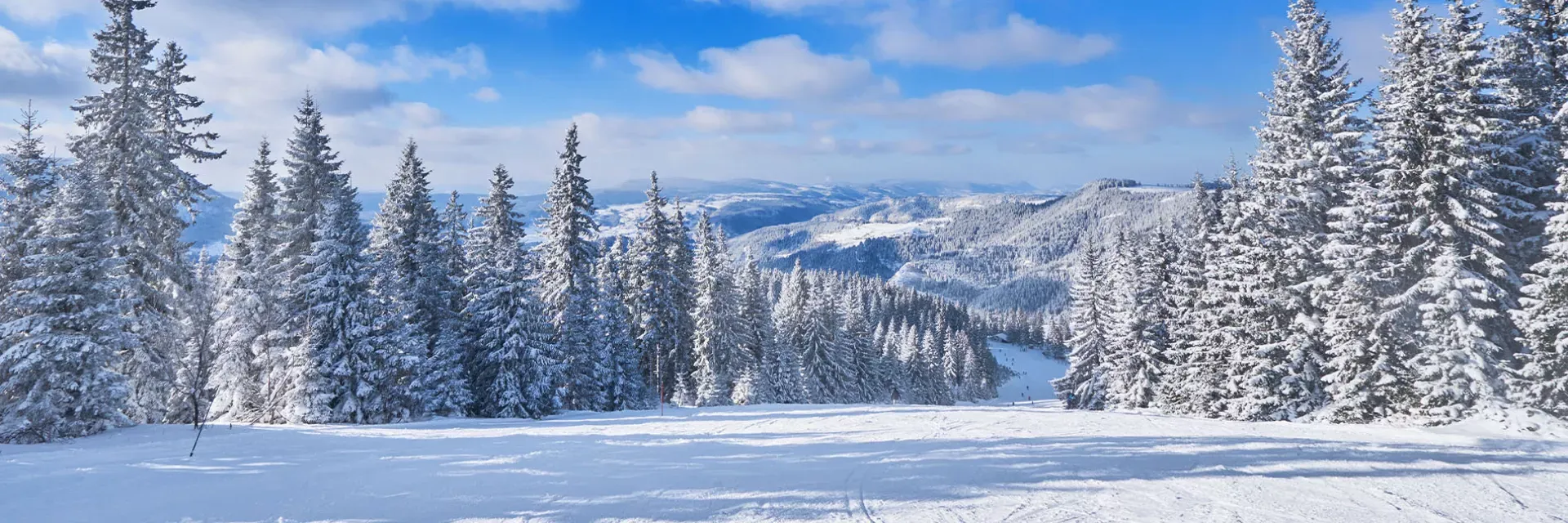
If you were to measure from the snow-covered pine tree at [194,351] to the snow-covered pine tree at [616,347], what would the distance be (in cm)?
1415

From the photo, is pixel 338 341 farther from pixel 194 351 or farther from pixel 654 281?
pixel 654 281

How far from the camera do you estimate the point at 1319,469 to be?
11984mm

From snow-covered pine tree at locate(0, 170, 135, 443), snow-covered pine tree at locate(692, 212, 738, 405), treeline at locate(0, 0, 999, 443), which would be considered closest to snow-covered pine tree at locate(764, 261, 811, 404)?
snow-covered pine tree at locate(692, 212, 738, 405)

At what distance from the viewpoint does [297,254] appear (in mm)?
25516

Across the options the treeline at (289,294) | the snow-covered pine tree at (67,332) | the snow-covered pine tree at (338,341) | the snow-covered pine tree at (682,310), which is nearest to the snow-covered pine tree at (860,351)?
the snow-covered pine tree at (682,310)

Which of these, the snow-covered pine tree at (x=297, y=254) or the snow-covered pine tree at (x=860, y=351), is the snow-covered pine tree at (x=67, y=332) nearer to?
the snow-covered pine tree at (x=297, y=254)

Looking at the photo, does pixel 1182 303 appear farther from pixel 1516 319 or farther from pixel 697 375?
pixel 697 375

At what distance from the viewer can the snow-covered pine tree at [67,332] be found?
1498 cm

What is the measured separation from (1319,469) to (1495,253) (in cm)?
1371

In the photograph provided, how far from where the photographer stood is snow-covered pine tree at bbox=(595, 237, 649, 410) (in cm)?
3403

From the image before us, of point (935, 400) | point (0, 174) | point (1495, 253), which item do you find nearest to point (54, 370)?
point (0, 174)

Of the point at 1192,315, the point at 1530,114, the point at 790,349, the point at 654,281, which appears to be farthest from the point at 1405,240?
the point at 790,349

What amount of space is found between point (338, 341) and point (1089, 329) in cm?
3899

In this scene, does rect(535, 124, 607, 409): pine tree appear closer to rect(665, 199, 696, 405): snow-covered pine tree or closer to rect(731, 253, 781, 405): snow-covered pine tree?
rect(665, 199, 696, 405): snow-covered pine tree
